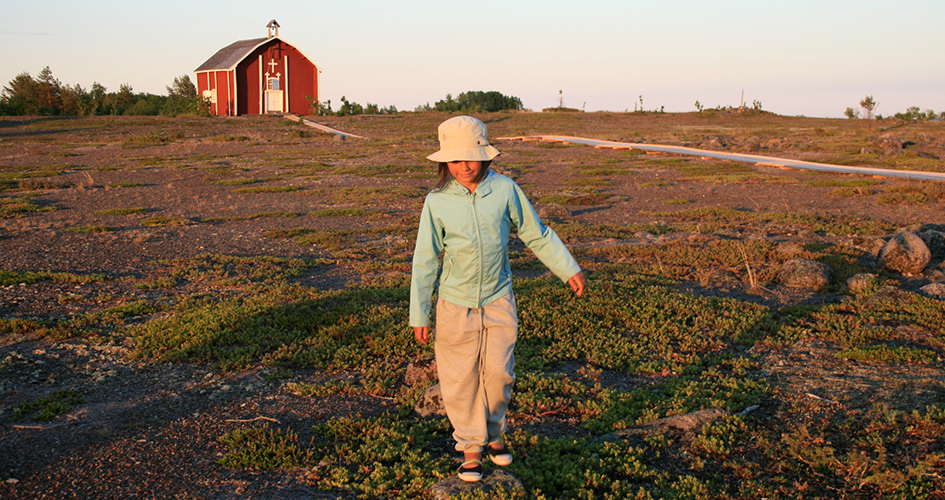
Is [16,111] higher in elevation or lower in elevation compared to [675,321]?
higher

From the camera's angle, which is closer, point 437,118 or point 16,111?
point 16,111

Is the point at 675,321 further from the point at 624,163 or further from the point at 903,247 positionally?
the point at 624,163

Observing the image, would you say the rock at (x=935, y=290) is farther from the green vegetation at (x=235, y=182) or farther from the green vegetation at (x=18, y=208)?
the green vegetation at (x=235, y=182)

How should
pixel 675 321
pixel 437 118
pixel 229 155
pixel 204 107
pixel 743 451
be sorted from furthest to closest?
pixel 437 118
pixel 204 107
pixel 229 155
pixel 675 321
pixel 743 451

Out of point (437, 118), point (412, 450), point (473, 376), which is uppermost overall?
point (437, 118)

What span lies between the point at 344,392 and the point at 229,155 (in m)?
25.4

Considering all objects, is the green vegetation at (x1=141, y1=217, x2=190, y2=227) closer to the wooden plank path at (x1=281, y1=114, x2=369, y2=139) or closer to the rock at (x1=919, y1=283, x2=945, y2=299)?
the rock at (x1=919, y1=283, x2=945, y2=299)

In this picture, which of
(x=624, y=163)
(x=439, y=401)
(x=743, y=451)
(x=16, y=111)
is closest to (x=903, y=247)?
(x=743, y=451)

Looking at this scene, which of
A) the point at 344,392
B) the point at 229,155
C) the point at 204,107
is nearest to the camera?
the point at 344,392

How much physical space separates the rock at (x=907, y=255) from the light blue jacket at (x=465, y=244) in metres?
7.53

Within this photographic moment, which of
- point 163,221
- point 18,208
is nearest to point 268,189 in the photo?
point 163,221

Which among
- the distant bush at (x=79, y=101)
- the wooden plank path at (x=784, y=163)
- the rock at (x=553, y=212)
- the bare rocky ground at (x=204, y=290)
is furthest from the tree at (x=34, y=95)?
the rock at (x=553, y=212)

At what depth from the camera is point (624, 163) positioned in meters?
25.7

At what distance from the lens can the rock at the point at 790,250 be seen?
31.2 feet
